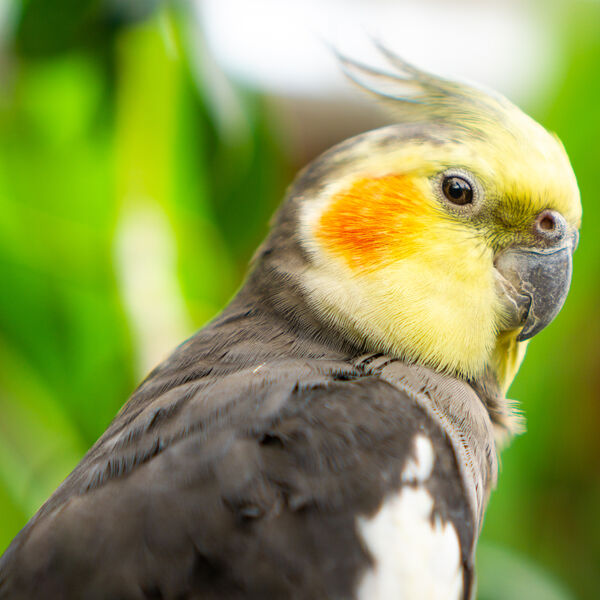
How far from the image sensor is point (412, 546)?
26.3 inches

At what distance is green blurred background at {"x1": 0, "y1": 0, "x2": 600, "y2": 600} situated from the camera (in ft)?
5.10

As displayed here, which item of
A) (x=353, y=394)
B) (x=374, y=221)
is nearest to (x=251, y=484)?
(x=353, y=394)

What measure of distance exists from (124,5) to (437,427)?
123 cm

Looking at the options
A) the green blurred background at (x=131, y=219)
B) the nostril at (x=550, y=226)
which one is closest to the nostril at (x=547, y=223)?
the nostril at (x=550, y=226)

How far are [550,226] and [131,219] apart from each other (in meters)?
1.07

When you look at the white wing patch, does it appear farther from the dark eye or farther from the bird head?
the dark eye

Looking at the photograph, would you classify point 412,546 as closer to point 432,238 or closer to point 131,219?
point 432,238

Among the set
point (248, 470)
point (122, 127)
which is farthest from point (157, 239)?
point (248, 470)

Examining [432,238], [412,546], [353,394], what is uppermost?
[432,238]

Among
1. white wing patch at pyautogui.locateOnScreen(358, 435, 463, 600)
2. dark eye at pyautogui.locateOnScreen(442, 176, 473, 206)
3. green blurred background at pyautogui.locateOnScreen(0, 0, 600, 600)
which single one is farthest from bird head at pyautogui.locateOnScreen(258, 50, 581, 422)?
green blurred background at pyautogui.locateOnScreen(0, 0, 600, 600)

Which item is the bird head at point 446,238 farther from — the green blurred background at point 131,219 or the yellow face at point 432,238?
the green blurred background at point 131,219

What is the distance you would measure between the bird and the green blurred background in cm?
68

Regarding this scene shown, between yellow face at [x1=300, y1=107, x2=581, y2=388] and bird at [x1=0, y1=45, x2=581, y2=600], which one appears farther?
yellow face at [x1=300, y1=107, x2=581, y2=388]

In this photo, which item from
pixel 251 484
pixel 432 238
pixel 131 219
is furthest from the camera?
pixel 131 219
